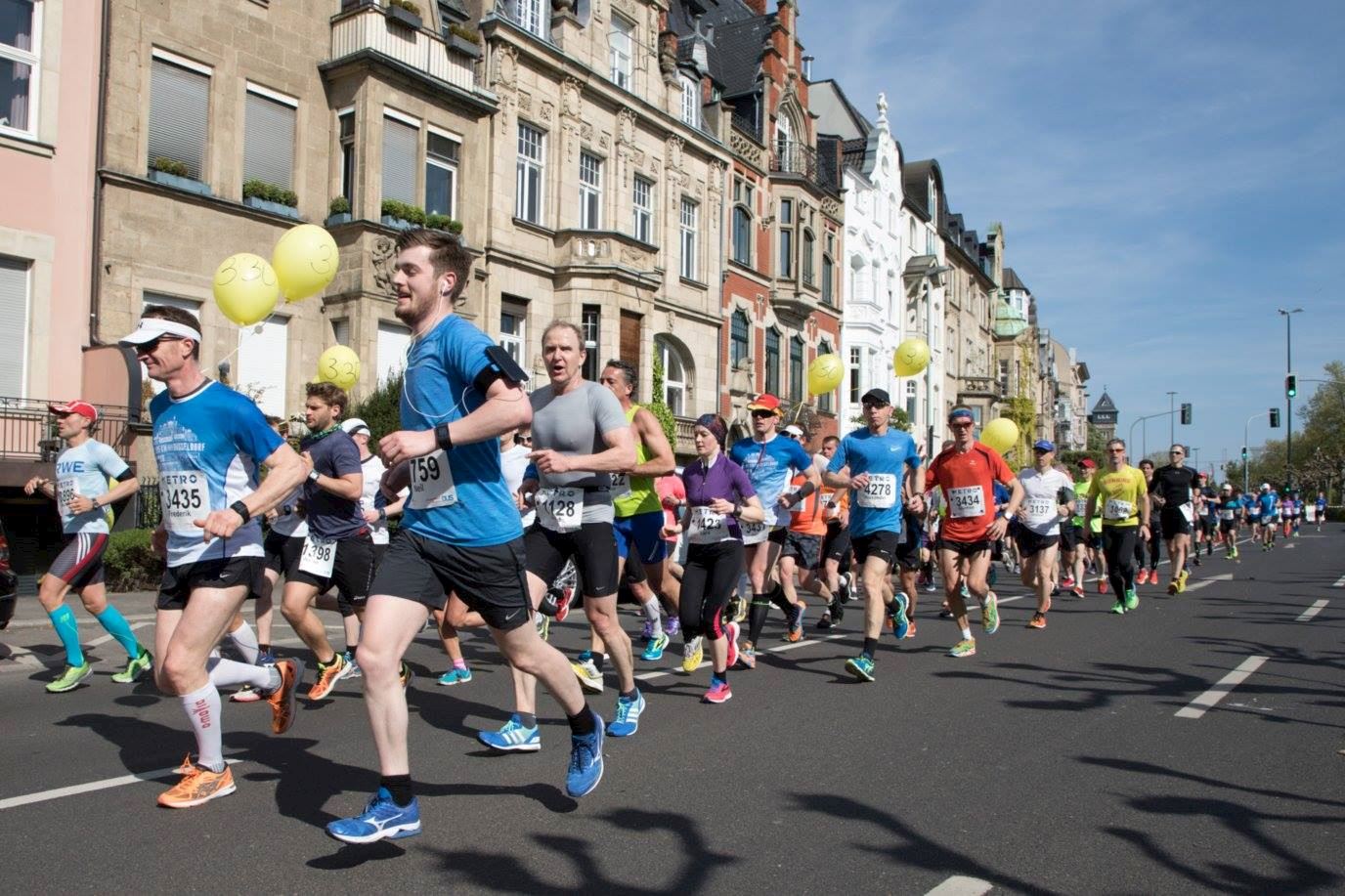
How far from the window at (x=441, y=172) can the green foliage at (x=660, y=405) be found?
6.22 m

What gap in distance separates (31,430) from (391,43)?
9404mm

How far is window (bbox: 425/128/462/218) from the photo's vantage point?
22.0 metres

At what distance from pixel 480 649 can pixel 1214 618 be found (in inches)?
320

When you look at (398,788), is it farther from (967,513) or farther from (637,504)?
(967,513)

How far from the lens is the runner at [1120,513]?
43.3 ft

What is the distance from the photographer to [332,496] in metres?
7.11

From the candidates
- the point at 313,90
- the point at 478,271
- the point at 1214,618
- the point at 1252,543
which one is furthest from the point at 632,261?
the point at 1252,543

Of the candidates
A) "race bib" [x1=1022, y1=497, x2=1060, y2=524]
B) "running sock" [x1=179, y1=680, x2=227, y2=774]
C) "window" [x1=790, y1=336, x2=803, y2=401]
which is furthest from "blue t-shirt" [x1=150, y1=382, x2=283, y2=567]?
"window" [x1=790, y1=336, x2=803, y2=401]

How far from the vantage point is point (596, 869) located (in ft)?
12.7

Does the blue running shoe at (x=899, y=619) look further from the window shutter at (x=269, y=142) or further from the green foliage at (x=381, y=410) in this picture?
the window shutter at (x=269, y=142)

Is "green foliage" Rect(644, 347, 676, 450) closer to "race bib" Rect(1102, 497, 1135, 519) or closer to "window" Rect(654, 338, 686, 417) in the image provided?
"window" Rect(654, 338, 686, 417)

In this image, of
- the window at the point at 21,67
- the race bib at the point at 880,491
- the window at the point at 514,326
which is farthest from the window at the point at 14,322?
the race bib at the point at 880,491

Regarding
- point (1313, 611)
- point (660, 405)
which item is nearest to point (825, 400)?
point (660, 405)

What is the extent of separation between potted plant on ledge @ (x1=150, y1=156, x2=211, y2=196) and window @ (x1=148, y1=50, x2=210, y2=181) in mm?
109
